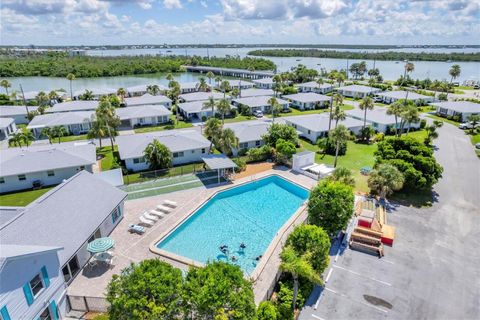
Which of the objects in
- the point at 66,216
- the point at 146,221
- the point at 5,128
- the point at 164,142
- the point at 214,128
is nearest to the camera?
the point at 66,216

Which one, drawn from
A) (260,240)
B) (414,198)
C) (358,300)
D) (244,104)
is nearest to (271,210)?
(260,240)

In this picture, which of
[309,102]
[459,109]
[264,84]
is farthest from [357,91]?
[264,84]

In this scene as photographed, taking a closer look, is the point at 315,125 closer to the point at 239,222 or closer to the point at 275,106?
the point at 275,106

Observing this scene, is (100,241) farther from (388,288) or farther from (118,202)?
(388,288)

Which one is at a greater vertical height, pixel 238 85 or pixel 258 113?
pixel 238 85

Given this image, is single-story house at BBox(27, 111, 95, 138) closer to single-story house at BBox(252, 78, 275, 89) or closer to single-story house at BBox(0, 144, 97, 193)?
single-story house at BBox(0, 144, 97, 193)

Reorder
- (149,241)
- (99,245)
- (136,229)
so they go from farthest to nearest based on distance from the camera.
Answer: (136,229), (149,241), (99,245)

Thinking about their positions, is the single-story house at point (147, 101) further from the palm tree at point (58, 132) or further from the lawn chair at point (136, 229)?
the lawn chair at point (136, 229)
